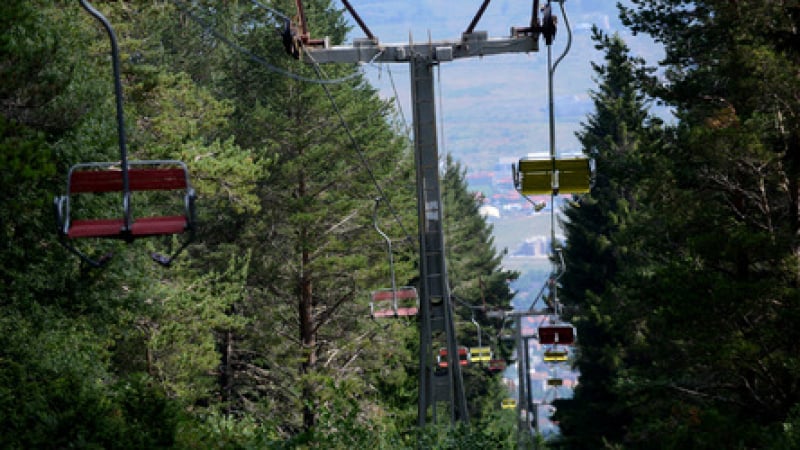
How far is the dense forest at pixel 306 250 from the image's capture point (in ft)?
50.1

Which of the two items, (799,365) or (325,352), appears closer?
(799,365)

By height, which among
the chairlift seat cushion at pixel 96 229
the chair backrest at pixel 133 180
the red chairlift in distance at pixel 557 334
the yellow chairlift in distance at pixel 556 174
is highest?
the yellow chairlift in distance at pixel 556 174

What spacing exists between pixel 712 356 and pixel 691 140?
3.41 m

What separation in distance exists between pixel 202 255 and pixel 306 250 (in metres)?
3.07

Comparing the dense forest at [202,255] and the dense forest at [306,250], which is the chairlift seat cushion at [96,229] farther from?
the dense forest at [202,255]

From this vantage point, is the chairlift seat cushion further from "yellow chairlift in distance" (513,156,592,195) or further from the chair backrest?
"yellow chairlift in distance" (513,156,592,195)

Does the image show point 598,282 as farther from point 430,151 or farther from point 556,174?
point 430,151

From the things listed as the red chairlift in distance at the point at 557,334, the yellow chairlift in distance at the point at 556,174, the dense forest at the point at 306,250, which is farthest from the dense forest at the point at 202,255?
the red chairlift in distance at the point at 557,334

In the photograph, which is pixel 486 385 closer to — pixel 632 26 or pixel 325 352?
pixel 325 352

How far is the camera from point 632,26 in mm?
24938

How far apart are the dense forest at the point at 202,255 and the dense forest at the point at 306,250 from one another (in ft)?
0.19

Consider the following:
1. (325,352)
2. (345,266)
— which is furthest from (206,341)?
(325,352)

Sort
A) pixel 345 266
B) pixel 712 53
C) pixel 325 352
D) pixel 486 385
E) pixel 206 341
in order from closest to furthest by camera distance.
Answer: pixel 712 53 < pixel 206 341 < pixel 345 266 < pixel 325 352 < pixel 486 385

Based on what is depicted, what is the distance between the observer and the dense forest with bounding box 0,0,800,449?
15281mm
